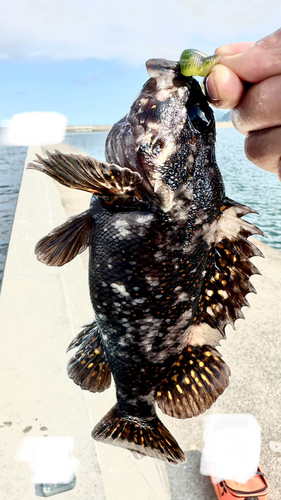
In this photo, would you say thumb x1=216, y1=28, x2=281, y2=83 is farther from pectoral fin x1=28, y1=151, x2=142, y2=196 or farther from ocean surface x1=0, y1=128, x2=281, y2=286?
ocean surface x1=0, y1=128, x2=281, y2=286

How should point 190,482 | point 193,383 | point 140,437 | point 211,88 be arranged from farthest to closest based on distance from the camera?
point 190,482, point 140,437, point 193,383, point 211,88

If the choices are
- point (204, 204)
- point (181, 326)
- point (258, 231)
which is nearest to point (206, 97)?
point (204, 204)

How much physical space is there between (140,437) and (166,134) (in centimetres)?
152

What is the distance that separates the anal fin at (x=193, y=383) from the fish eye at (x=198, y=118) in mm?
1061

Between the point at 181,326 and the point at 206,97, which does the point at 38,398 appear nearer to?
the point at 181,326

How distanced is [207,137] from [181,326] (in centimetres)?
87

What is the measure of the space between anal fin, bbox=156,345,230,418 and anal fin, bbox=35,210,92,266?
78cm

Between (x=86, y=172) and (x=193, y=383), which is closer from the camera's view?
(x=86, y=172)

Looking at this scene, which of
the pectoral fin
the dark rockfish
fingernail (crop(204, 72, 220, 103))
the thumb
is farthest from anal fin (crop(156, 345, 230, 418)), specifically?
the thumb

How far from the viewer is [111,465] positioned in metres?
2.78

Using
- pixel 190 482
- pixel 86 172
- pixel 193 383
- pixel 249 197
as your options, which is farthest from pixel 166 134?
pixel 249 197

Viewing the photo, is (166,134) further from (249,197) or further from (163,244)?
(249,197)

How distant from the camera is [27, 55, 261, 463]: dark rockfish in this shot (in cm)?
158

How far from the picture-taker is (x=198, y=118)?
5.46 feet
